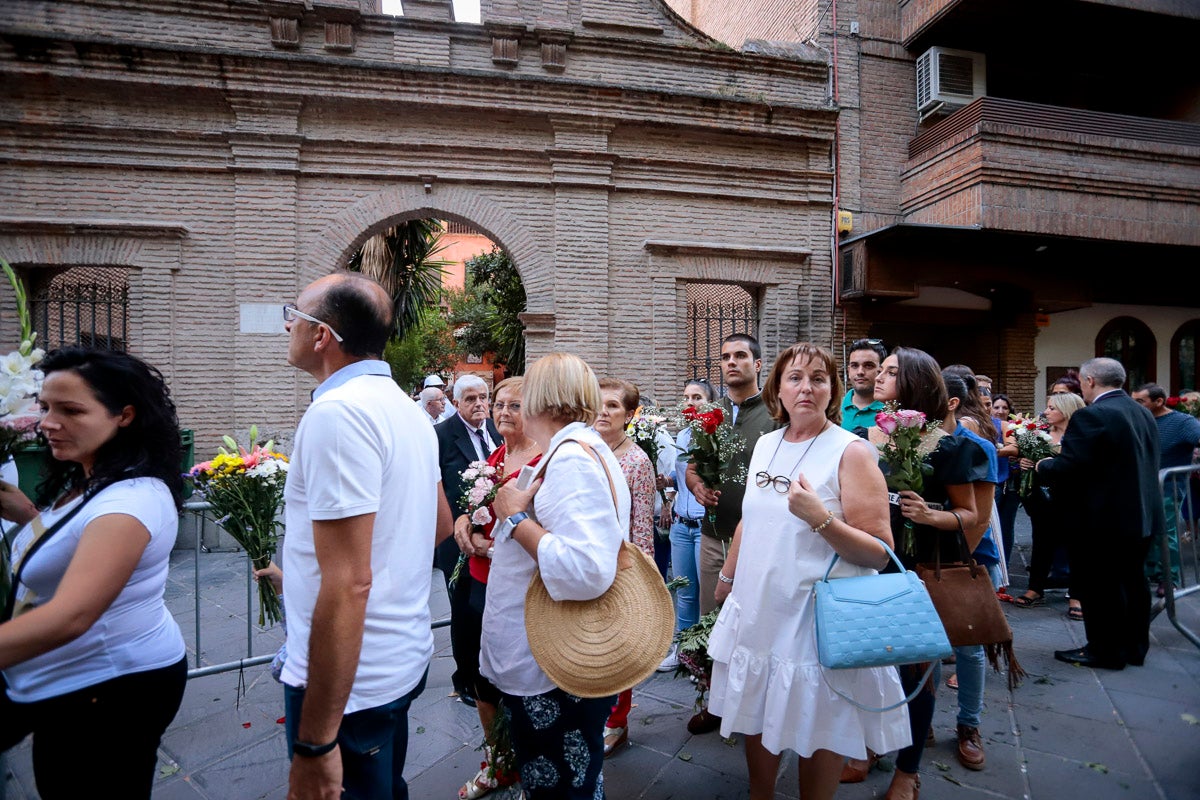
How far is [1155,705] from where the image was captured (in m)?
3.85

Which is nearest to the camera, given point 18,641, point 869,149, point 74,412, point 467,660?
point 18,641

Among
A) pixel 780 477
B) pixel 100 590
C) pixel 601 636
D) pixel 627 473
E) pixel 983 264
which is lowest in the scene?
pixel 601 636

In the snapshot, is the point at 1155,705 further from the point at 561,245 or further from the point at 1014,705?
the point at 561,245

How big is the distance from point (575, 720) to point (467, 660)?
1056 mm

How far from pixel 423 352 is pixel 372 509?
25909mm

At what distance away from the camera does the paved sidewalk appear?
119 inches

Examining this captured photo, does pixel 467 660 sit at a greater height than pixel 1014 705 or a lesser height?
greater

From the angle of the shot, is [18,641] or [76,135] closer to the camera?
[18,641]

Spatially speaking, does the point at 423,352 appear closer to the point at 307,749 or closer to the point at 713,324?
the point at 713,324

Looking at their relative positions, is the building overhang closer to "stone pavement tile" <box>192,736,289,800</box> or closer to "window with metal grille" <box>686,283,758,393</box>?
"window with metal grille" <box>686,283,758,393</box>

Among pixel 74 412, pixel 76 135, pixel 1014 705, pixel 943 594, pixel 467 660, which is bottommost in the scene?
pixel 1014 705

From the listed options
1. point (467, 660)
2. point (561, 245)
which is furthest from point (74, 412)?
point (561, 245)

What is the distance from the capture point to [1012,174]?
10.1 metres

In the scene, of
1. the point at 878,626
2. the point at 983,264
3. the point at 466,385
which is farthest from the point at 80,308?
the point at 983,264
